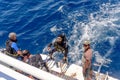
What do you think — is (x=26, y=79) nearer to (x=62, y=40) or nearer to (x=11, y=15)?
(x=62, y=40)

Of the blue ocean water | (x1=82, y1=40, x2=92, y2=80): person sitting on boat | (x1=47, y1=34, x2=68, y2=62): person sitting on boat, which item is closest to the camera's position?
(x1=82, y1=40, x2=92, y2=80): person sitting on boat

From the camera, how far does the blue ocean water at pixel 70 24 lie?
50.0 feet

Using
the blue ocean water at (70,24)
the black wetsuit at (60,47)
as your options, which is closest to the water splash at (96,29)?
the blue ocean water at (70,24)

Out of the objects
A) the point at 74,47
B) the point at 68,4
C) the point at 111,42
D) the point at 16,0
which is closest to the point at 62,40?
the point at 74,47

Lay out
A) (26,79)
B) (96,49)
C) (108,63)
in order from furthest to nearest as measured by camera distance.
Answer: (96,49) → (108,63) → (26,79)

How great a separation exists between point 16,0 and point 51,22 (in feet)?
17.3

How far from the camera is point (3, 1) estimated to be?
73.3ft

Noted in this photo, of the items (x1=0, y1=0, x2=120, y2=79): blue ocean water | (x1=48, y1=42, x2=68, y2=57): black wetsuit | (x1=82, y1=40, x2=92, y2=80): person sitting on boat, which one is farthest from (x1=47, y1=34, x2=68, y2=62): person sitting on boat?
(x1=82, y1=40, x2=92, y2=80): person sitting on boat

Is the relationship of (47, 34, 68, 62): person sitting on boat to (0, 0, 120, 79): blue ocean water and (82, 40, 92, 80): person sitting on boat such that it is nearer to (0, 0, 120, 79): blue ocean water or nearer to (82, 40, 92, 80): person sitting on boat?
(0, 0, 120, 79): blue ocean water

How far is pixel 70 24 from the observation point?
17.6 metres

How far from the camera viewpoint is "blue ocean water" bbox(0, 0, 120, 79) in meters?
15.2

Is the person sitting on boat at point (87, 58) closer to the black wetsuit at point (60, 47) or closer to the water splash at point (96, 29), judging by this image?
the black wetsuit at point (60, 47)

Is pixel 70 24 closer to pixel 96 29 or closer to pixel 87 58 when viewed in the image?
pixel 96 29

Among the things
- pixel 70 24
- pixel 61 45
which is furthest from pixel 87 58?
pixel 70 24
